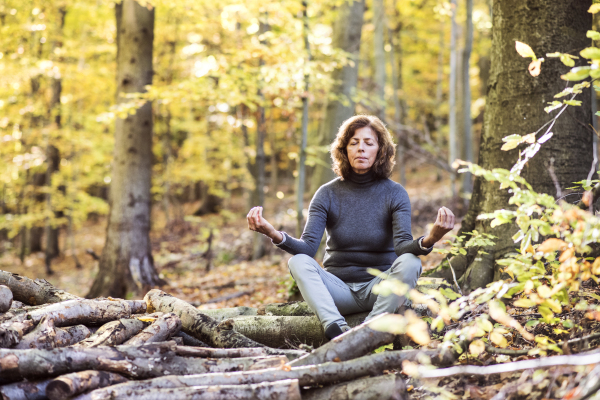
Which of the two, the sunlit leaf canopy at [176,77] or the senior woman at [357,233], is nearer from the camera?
the senior woman at [357,233]

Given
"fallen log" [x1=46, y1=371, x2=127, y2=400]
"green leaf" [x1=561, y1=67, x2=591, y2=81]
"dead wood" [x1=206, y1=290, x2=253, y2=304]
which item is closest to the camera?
"green leaf" [x1=561, y1=67, x2=591, y2=81]

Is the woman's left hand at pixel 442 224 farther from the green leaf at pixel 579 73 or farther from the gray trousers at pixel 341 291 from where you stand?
the green leaf at pixel 579 73

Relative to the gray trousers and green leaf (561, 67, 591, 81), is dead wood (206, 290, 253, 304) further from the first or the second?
green leaf (561, 67, 591, 81)

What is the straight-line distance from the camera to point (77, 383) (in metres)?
2.10

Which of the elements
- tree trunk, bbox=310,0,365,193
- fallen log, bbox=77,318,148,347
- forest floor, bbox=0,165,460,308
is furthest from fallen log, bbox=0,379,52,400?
tree trunk, bbox=310,0,365,193

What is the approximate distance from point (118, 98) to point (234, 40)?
4.77 meters

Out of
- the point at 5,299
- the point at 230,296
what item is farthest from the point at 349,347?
the point at 230,296

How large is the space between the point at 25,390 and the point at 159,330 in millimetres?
848

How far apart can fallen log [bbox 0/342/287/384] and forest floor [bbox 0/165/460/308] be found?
8.44 ft

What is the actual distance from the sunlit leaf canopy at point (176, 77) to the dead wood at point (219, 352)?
4354 millimetres

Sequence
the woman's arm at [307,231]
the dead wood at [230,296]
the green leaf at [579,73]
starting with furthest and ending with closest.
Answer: the dead wood at [230,296] → the woman's arm at [307,231] → the green leaf at [579,73]

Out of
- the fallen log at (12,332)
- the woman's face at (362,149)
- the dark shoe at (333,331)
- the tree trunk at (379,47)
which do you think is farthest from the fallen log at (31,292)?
the tree trunk at (379,47)

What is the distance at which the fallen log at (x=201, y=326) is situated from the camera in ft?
9.57

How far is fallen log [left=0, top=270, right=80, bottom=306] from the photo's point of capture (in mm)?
3395
